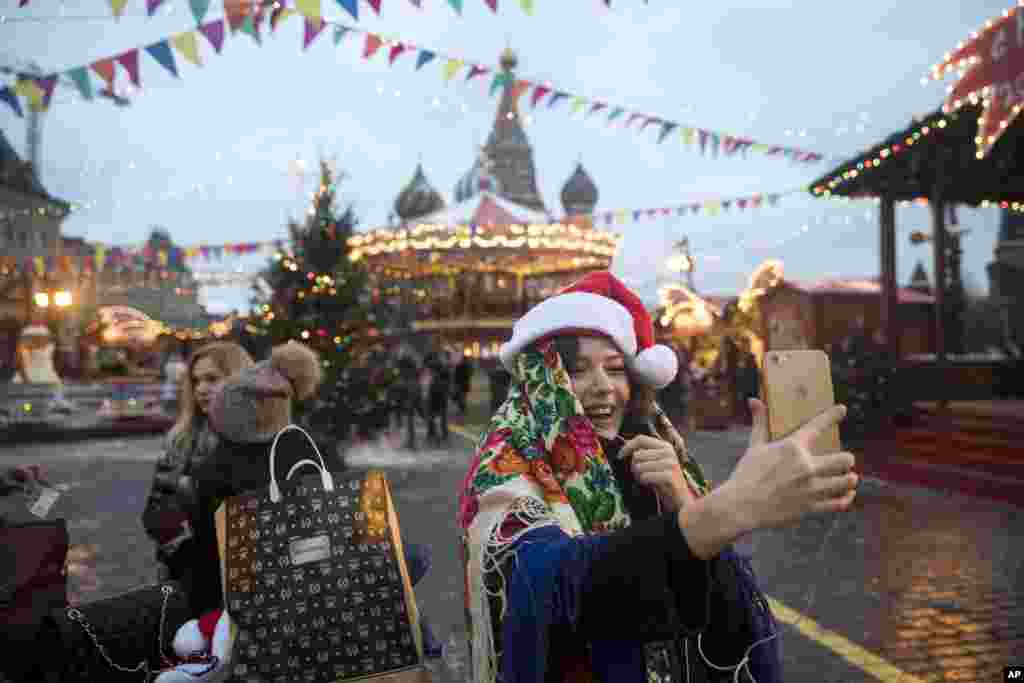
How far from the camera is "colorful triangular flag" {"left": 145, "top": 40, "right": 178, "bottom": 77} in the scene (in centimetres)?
916

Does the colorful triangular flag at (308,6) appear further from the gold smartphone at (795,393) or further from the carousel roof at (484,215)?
the carousel roof at (484,215)

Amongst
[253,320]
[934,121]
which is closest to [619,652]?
[253,320]

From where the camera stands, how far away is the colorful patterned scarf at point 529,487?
64.0 inches

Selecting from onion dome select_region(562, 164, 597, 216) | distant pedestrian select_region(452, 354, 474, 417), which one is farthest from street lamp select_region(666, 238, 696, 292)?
onion dome select_region(562, 164, 597, 216)

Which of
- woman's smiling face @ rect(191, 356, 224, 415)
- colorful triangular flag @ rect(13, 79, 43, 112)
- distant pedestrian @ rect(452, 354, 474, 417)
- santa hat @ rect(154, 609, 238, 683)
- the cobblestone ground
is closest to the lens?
santa hat @ rect(154, 609, 238, 683)

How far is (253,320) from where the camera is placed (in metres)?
11.4

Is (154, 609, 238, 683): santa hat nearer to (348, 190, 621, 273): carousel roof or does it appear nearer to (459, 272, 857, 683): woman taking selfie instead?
(459, 272, 857, 683): woman taking selfie

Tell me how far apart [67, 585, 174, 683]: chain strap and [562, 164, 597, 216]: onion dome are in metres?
63.2

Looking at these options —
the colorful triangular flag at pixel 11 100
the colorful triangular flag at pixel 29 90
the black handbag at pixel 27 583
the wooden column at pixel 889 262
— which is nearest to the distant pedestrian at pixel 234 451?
the black handbag at pixel 27 583

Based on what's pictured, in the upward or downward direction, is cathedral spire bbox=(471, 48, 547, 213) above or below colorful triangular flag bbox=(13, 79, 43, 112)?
above

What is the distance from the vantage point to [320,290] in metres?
11.2

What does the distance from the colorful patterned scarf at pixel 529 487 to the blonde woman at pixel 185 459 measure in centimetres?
169

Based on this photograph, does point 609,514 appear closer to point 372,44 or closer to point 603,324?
point 603,324

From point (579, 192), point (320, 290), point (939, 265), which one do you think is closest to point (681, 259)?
point (939, 265)
